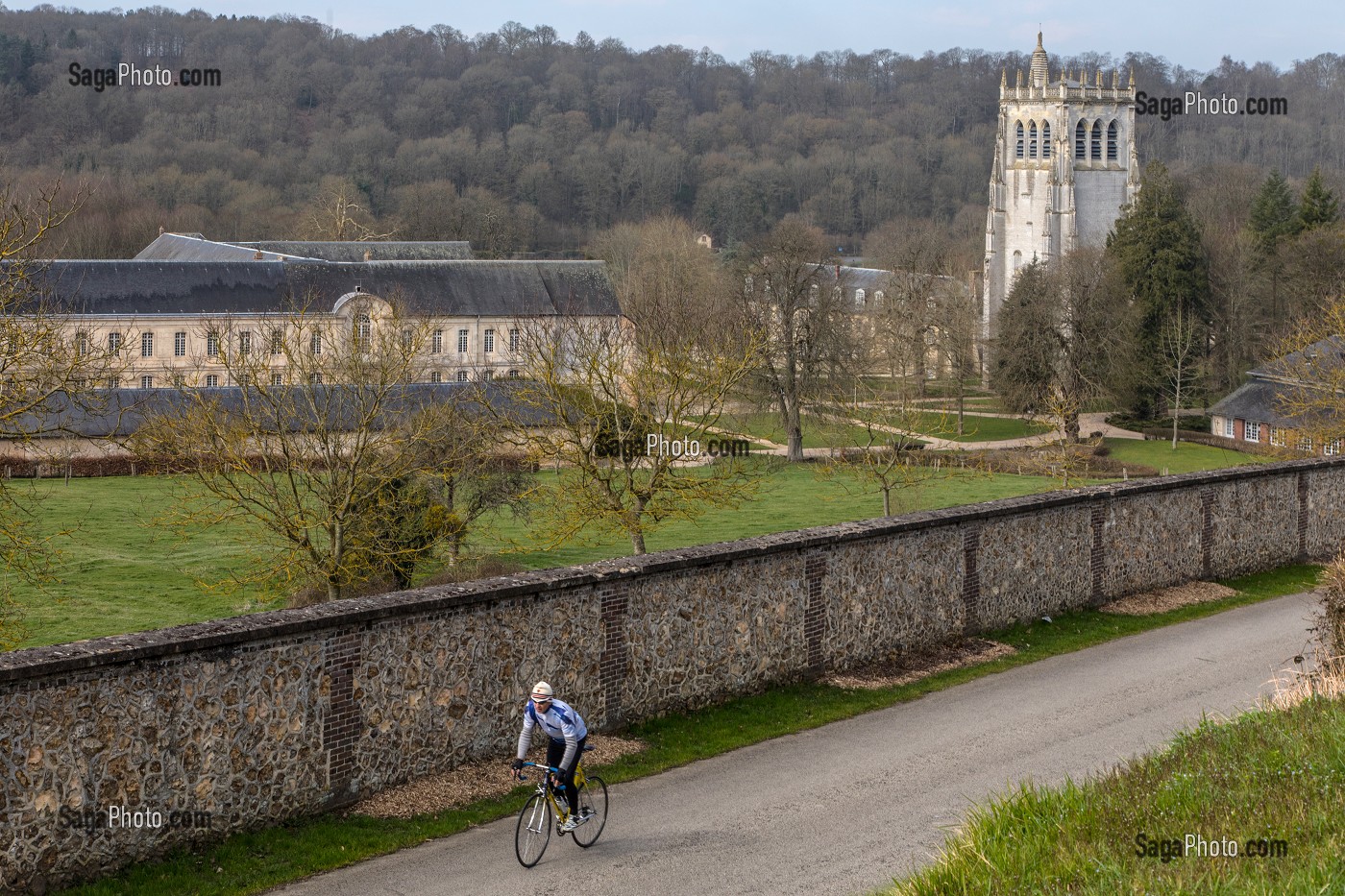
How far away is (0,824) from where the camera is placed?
10891 millimetres

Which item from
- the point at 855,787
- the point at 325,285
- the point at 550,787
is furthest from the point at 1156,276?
the point at 550,787

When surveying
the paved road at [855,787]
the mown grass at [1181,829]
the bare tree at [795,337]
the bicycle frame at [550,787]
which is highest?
the bare tree at [795,337]

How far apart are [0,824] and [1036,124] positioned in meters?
92.2

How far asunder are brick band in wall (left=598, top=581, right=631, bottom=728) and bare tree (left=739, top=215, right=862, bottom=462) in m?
41.6

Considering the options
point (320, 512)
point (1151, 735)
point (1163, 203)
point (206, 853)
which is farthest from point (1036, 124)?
point (206, 853)

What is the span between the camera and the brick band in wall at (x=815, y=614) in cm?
1772

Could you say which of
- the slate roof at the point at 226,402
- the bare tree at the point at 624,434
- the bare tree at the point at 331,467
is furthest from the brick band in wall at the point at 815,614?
the slate roof at the point at 226,402

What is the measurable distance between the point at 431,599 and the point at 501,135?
153369mm

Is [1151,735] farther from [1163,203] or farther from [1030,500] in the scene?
[1163,203]

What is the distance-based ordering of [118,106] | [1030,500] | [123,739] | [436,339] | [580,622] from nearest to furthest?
[123,739]
[580,622]
[1030,500]
[436,339]
[118,106]

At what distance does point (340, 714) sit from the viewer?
1319 centimetres

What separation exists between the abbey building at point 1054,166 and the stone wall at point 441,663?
7506cm

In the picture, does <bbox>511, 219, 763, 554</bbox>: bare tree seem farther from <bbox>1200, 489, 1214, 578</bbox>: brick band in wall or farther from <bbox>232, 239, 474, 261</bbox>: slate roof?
<bbox>232, 239, 474, 261</bbox>: slate roof

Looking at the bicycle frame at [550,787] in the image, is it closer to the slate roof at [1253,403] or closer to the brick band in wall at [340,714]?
the brick band in wall at [340,714]
